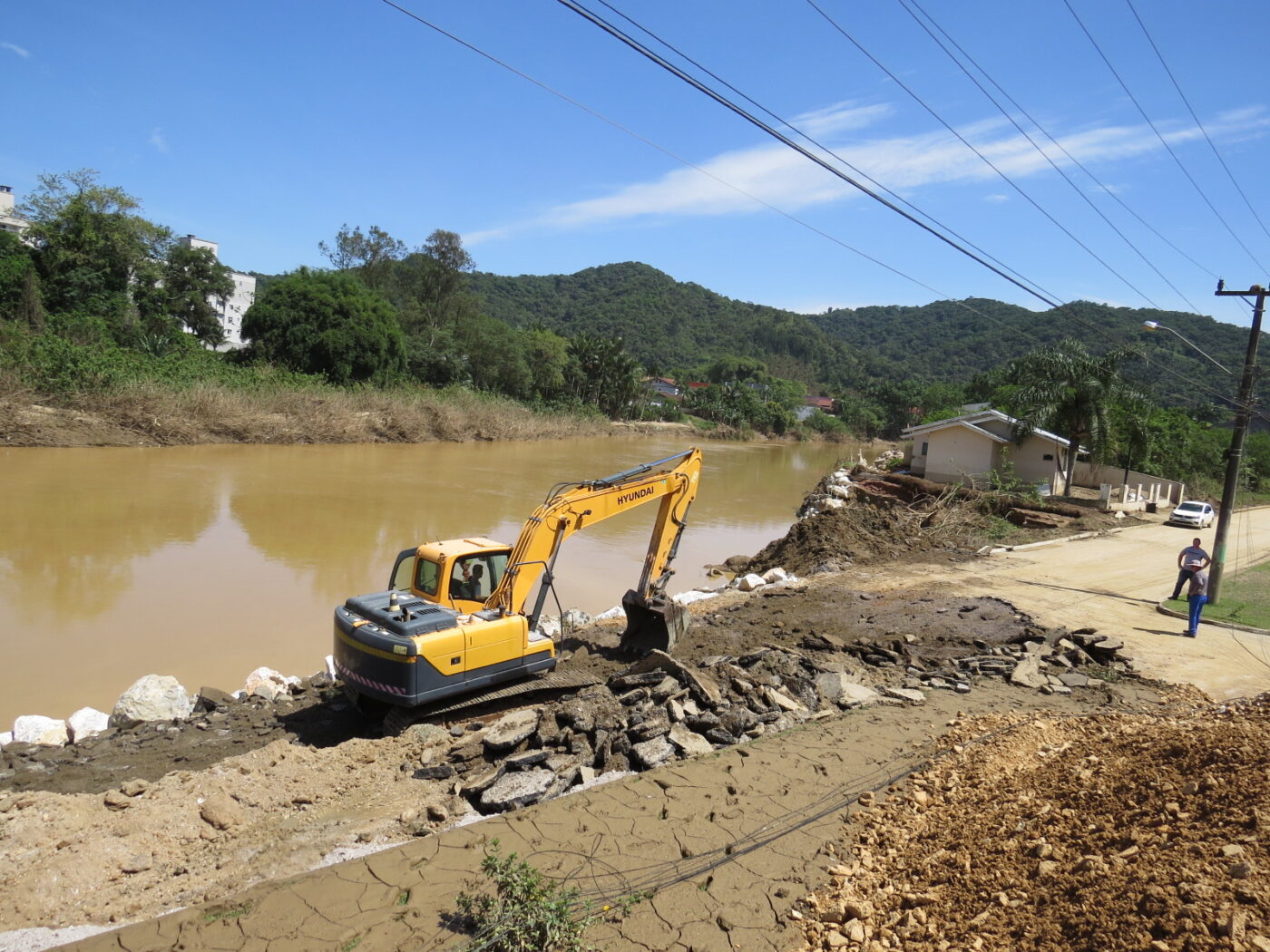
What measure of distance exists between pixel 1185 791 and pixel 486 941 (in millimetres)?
4418

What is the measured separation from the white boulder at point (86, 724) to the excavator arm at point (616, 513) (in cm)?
431

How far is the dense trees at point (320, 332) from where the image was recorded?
47.4m

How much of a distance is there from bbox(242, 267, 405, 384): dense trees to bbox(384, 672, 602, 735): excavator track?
42.7 metres

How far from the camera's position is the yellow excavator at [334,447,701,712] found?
25.0ft

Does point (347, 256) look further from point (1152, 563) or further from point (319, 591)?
point (1152, 563)

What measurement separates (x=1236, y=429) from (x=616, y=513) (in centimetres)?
1198

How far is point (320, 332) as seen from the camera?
48250 millimetres

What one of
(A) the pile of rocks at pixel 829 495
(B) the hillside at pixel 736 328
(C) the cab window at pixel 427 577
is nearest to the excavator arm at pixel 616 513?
(C) the cab window at pixel 427 577

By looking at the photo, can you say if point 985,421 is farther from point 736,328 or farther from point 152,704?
point 736,328

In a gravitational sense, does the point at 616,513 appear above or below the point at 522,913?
above

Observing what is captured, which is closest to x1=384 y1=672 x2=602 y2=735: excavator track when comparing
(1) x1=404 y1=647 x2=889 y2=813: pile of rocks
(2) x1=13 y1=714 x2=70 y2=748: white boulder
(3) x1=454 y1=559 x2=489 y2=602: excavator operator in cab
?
(1) x1=404 y1=647 x2=889 y2=813: pile of rocks

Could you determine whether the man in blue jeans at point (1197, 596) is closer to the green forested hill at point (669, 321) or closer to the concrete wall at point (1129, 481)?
the concrete wall at point (1129, 481)

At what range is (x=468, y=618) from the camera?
8234 mm

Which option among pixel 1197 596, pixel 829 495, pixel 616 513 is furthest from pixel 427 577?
pixel 829 495
